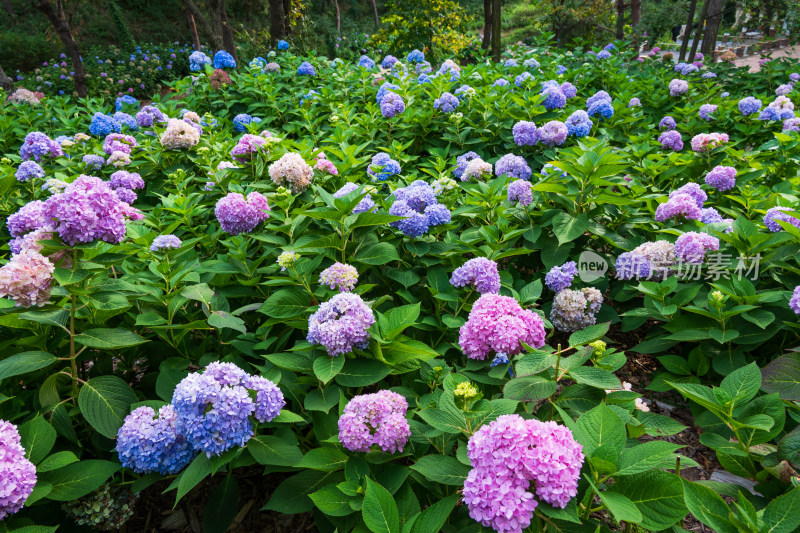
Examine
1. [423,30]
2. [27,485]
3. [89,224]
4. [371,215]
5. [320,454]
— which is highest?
[423,30]

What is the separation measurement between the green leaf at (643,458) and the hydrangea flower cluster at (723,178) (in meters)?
2.73

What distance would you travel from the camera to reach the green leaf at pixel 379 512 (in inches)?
48.4

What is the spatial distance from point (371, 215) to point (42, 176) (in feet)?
8.91

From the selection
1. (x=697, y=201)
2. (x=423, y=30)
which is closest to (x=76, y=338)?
(x=697, y=201)

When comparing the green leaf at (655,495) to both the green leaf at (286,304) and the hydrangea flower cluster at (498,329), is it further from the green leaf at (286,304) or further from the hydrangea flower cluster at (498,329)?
the green leaf at (286,304)

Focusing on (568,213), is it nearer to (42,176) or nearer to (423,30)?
(42,176)

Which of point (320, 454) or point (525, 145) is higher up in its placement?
point (525, 145)

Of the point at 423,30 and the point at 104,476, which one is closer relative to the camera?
the point at 104,476

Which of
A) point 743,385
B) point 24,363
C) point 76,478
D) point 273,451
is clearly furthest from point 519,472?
point 24,363

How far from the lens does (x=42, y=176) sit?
3338 millimetres

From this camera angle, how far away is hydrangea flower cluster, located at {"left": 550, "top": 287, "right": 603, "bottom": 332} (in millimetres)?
2523

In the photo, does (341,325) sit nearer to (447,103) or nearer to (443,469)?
(443,469)

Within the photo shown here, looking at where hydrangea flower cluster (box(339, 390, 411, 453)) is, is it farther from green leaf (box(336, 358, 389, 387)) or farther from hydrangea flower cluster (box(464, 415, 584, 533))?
hydrangea flower cluster (box(464, 415, 584, 533))

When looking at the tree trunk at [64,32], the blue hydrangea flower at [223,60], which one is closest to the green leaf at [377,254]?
the blue hydrangea flower at [223,60]
